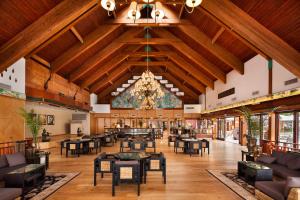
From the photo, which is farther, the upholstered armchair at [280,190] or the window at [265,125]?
the window at [265,125]

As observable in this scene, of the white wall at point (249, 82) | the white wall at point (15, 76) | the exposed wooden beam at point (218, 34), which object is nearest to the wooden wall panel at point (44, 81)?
the white wall at point (15, 76)

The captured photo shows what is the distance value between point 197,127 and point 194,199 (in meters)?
17.8

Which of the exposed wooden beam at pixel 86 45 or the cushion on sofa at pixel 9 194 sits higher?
the exposed wooden beam at pixel 86 45

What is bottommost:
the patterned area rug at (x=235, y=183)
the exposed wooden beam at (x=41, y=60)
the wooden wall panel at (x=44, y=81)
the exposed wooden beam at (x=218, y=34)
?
the patterned area rug at (x=235, y=183)

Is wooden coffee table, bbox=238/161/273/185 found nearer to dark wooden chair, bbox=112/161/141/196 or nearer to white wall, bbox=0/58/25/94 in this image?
dark wooden chair, bbox=112/161/141/196

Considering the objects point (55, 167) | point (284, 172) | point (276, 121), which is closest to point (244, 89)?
point (276, 121)

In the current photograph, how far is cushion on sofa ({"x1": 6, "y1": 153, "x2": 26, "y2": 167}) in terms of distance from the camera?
571 centimetres

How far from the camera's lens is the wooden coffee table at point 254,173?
4.99m

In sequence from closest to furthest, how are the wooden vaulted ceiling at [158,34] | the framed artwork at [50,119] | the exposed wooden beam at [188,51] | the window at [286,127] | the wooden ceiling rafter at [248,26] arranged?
the wooden vaulted ceiling at [158,34], the wooden ceiling rafter at [248,26], the window at [286,127], the exposed wooden beam at [188,51], the framed artwork at [50,119]

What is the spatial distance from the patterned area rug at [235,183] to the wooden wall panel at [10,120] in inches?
270

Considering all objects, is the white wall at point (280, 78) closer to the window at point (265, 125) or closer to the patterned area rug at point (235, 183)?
the window at point (265, 125)

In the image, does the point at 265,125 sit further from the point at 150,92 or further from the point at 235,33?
the point at 150,92

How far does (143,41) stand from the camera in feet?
40.2

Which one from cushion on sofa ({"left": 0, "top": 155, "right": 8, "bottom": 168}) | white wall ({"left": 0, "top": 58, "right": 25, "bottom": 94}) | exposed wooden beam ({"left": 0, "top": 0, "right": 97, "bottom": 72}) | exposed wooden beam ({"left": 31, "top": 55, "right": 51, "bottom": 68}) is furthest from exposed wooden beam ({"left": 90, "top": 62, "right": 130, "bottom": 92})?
cushion on sofa ({"left": 0, "top": 155, "right": 8, "bottom": 168})
